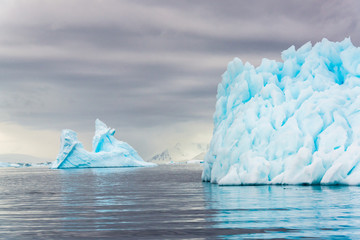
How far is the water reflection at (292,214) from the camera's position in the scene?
1312 cm

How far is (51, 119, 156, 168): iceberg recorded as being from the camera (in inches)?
3844

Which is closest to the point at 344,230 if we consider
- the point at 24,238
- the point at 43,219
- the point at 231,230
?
the point at 231,230

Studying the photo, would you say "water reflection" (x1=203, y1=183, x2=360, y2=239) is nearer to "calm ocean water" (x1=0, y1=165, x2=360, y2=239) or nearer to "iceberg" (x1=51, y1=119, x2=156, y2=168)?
"calm ocean water" (x1=0, y1=165, x2=360, y2=239)

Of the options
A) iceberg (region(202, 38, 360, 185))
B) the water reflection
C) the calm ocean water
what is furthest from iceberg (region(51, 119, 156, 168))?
the calm ocean water

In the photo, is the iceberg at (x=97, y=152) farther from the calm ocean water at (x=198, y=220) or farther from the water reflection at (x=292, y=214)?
the calm ocean water at (x=198, y=220)

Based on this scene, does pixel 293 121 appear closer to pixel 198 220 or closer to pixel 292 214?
pixel 292 214

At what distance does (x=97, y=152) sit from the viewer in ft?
361

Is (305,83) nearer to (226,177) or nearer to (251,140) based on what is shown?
(251,140)

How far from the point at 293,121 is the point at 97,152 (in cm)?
8140

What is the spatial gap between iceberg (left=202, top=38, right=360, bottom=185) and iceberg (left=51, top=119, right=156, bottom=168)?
61.6m

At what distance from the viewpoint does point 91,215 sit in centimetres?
1797

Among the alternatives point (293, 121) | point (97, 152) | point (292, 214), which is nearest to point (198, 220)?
point (292, 214)

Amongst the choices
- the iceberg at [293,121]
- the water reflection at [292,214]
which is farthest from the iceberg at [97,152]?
the water reflection at [292,214]

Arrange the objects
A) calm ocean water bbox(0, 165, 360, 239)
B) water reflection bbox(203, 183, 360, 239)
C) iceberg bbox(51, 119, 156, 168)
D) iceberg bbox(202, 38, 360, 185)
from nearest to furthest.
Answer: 1. calm ocean water bbox(0, 165, 360, 239)
2. water reflection bbox(203, 183, 360, 239)
3. iceberg bbox(202, 38, 360, 185)
4. iceberg bbox(51, 119, 156, 168)
